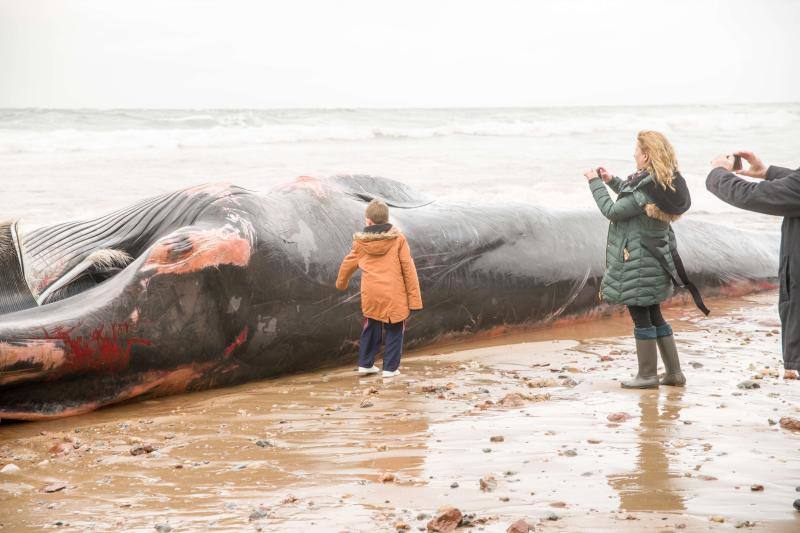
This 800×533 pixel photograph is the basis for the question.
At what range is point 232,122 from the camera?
111ft

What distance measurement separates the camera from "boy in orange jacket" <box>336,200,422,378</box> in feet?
23.6

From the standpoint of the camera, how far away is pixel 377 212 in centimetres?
730

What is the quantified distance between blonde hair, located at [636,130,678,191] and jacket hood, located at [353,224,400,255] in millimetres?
1970

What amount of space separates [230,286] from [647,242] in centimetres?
292

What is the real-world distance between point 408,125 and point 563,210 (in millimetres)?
29366

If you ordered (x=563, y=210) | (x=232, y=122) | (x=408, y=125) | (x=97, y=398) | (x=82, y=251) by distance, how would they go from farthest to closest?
(x=408, y=125) < (x=232, y=122) < (x=563, y=210) < (x=82, y=251) < (x=97, y=398)

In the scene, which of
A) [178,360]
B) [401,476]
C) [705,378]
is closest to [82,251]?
[178,360]

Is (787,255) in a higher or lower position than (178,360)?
higher

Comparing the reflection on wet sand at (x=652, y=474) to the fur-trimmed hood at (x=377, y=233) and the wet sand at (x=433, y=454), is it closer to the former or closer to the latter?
the wet sand at (x=433, y=454)

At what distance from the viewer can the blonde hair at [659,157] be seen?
20.6 ft

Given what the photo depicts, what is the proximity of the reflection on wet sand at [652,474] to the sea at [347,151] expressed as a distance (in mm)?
5142

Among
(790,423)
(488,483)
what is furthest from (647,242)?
(488,483)

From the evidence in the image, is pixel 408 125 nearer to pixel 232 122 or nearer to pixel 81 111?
pixel 232 122

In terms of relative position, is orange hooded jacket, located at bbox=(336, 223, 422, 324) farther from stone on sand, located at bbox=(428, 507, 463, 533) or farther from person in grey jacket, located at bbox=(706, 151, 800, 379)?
stone on sand, located at bbox=(428, 507, 463, 533)
